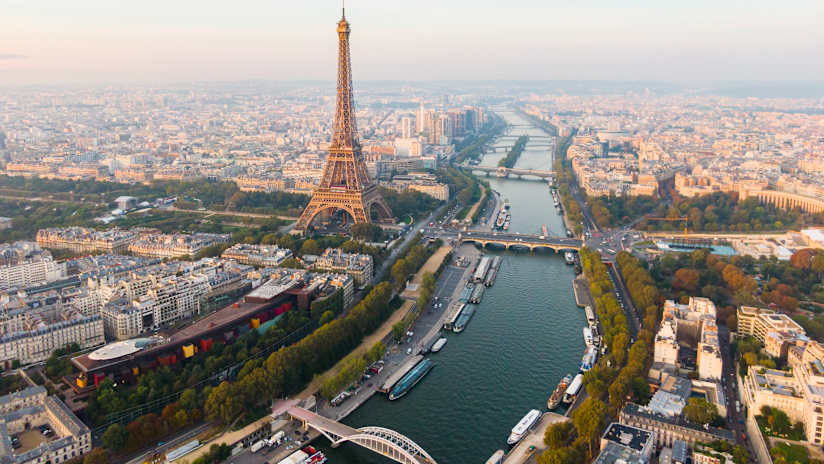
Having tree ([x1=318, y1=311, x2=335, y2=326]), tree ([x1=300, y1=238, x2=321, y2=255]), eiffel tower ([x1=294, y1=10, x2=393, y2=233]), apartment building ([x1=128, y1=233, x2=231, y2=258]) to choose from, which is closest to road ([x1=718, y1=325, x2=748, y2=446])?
tree ([x1=318, y1=311, x2=335, y2=326])

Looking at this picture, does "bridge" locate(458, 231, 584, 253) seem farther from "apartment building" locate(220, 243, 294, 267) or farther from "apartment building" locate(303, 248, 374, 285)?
"apartment building" locate(220, 243, 294, 267)

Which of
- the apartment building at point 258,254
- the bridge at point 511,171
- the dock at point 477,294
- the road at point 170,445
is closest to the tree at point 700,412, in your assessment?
the dock at point 477,294

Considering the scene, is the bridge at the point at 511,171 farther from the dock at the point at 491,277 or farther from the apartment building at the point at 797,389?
the apartment building at the point at 797,389

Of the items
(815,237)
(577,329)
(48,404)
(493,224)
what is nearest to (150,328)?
(48,404)

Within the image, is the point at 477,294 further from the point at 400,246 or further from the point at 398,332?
the point at 400,246

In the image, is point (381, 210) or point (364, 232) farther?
point (381, 210)

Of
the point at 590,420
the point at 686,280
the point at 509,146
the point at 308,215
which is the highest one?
the point at 509,146

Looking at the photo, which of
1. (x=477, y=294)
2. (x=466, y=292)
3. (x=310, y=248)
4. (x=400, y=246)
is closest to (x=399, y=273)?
(x=466, y=292)
